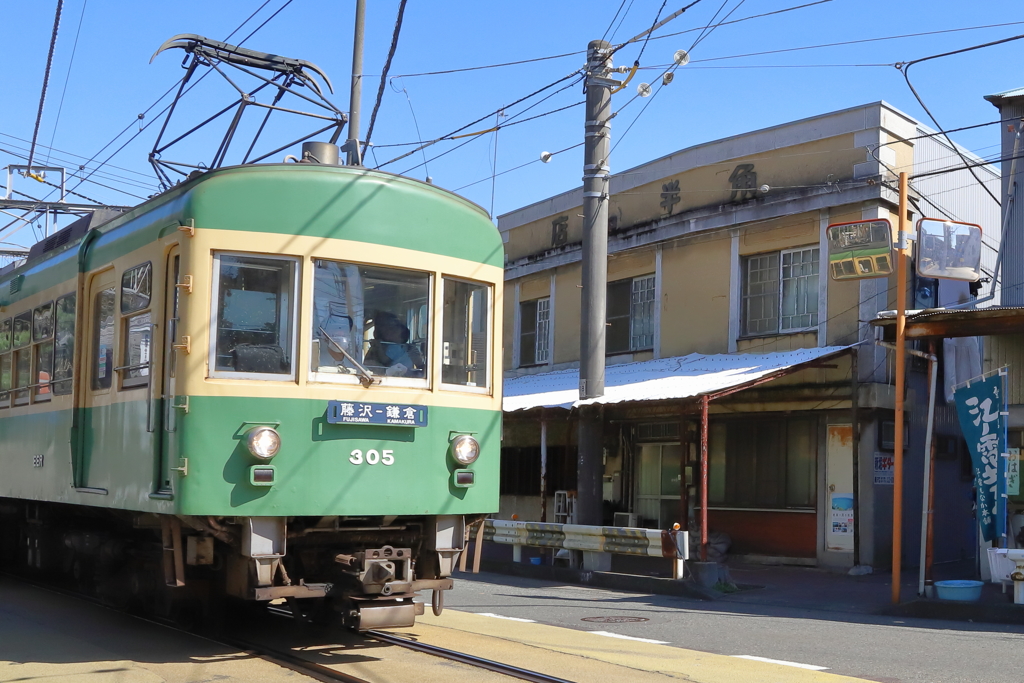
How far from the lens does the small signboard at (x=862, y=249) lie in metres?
12.5

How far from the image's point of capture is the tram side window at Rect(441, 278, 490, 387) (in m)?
7.77

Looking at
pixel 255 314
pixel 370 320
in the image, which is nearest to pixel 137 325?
pixel 255 314

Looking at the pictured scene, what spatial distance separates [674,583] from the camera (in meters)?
12.8

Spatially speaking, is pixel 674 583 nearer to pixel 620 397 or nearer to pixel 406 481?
pixel 620 397

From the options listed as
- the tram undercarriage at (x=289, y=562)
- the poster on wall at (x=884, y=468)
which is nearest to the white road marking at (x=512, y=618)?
the tram undercarriage at (x=289, y=562)

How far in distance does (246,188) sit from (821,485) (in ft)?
35.0

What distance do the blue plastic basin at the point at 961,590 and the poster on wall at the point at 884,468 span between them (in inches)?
153

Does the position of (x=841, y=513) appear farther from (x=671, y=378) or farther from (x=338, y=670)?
(x=338, y=670)

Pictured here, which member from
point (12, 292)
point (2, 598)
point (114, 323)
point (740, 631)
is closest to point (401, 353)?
point (114, 323)

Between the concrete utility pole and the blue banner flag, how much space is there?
4.94 metres

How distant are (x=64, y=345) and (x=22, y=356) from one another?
55.4 inches

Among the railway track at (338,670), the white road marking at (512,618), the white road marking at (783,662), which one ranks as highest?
the railway track at (338,670)

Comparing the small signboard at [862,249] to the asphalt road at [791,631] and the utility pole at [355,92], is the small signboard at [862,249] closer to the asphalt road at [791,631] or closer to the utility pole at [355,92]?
the asphalt road at [791,631]

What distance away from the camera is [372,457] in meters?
7.27
